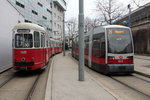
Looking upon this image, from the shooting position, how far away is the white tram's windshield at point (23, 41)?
11.6 m

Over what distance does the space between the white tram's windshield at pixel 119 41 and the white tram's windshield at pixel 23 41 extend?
4.80 metres

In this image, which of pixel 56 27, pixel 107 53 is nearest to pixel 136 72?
pixel 107 53

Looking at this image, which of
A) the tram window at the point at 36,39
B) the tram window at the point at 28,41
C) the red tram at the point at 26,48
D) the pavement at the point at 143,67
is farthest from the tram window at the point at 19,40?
the pavement at the point at 143,67

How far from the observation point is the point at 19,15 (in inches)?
923

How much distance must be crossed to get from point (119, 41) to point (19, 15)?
1540 centimetres

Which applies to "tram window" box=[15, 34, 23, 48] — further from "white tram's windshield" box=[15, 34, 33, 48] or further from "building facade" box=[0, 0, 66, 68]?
"building facade" box=[0, 0, 66, 68]

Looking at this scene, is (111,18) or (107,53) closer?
(107,53)

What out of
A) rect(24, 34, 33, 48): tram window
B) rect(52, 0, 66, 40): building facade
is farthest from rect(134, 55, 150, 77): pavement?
rect(52, 0, 66, 40): building facade

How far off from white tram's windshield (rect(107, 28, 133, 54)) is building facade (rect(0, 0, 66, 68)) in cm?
849

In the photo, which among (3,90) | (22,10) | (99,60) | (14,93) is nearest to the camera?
(14,93)

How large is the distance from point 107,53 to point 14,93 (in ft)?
19.9

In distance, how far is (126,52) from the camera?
38.6 feet

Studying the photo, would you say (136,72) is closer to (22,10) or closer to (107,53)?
(107,53)

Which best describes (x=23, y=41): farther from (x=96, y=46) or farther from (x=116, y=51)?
(x=116, y=51)
